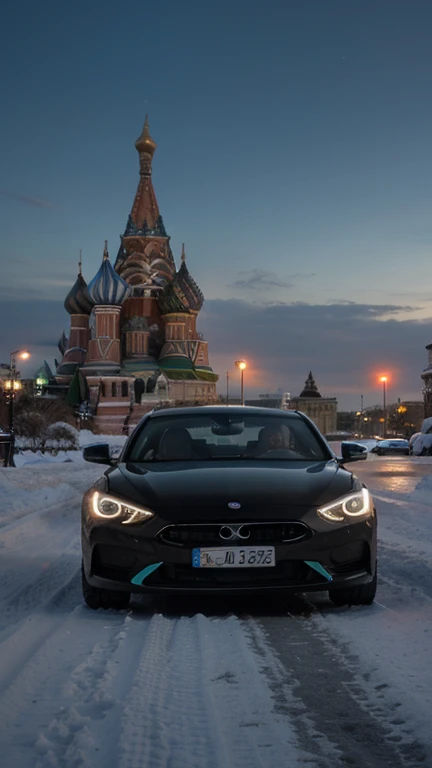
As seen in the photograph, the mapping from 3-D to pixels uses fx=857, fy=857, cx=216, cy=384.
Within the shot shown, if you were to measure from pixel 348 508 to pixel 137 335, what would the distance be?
312 ft

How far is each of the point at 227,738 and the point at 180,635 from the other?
5.81 ft

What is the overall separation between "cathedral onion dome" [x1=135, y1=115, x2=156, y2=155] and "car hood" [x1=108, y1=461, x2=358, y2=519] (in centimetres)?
11980

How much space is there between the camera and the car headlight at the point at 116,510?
5394 millimetres

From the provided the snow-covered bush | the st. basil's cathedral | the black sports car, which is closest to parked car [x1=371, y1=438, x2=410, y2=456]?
the snow-covered bush

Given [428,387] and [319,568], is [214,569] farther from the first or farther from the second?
[428,387]

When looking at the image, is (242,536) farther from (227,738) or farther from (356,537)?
(227,738)

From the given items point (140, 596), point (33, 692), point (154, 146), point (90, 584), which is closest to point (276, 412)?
point (140, 596)

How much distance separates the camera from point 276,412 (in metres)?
7.48

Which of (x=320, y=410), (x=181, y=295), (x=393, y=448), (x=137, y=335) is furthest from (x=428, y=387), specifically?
(x=320, y=410)

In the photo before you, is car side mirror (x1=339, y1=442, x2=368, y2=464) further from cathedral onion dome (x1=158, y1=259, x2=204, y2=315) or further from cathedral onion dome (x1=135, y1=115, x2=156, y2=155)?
cathedral onion dome (x1=135, y1=115, x2=156, y2=155)

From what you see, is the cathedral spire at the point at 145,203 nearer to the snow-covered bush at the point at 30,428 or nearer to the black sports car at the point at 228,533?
the snow-covered bush at the point at 30,428

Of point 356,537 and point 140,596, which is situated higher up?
point 356,537

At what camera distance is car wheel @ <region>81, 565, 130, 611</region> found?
5.55m

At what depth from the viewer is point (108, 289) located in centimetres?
9731
